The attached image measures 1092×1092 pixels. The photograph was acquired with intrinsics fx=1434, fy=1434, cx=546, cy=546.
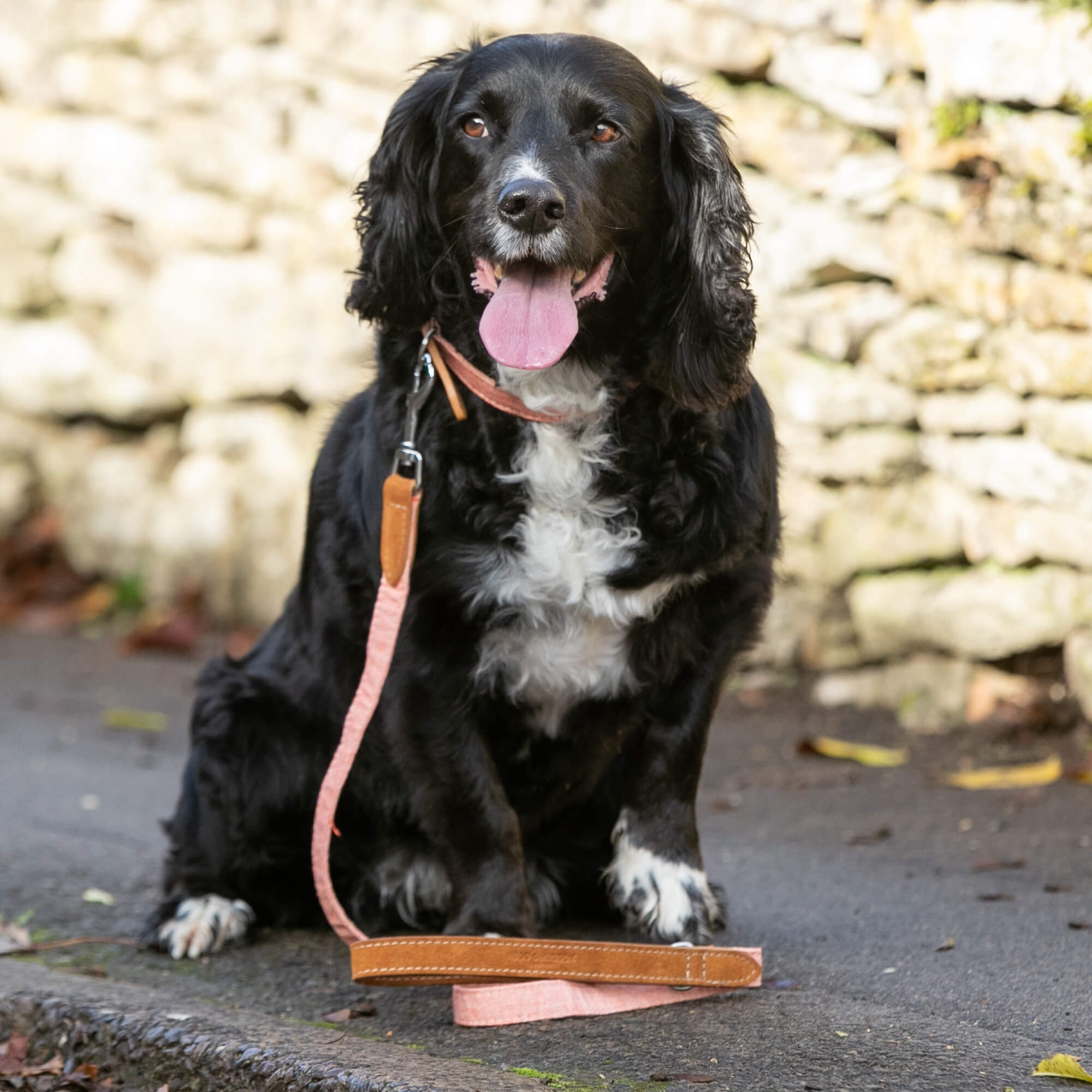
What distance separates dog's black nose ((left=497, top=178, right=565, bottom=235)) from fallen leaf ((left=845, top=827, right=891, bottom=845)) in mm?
1938

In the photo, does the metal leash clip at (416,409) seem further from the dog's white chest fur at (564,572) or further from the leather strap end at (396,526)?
the dog's white chest fur at (564,572)

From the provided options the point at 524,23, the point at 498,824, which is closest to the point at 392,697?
the point at 498,824

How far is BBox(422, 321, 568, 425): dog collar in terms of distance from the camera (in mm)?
2572

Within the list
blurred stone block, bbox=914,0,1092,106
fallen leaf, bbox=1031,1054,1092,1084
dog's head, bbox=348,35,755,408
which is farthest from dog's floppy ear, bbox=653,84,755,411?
blurred stone block, bbox=914,0,1092,106

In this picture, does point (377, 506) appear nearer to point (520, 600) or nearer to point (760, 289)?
point (520, 600)

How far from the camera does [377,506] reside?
263 centimetres

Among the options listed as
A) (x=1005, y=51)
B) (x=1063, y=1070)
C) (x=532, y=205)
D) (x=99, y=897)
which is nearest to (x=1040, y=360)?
(x=1005, y=51)

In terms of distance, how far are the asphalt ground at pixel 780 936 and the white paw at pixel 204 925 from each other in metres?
0.03

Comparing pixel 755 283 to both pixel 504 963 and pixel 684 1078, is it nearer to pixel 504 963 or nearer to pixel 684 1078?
pixel 504 963

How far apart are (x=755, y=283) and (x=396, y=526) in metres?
2.87

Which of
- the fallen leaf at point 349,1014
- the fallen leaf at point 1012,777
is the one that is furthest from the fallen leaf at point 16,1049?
the fallen leaf at point 1012,777

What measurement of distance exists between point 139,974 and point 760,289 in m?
3.22

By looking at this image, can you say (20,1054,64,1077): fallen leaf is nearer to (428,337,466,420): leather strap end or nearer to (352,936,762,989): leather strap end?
(352,936,762,989): leather strap end

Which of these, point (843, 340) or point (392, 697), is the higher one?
point (843, 340)
